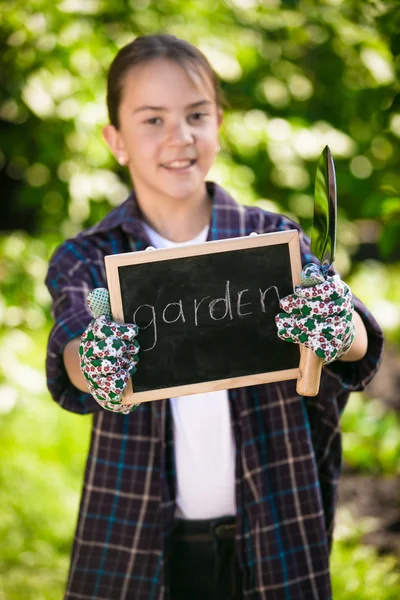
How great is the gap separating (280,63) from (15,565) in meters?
2.51

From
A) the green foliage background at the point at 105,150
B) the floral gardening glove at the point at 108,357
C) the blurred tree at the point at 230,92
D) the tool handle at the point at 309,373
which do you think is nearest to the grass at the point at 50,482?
the green foliage background at the point at 105,150

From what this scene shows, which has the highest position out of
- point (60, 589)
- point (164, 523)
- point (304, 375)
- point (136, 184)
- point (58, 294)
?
point (136, 184)

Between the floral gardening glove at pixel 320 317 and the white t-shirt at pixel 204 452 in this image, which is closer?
the floral gardening glove at pixel 320 317

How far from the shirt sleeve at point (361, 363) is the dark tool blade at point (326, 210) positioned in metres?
0.25

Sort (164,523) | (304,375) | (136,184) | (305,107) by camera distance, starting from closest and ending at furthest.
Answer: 1. (304,375)
2. (164,523)
3. (136,184)
4. (305,107)

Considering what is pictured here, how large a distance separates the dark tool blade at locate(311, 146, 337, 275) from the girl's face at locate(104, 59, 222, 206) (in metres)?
0.37

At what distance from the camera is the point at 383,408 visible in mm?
3689

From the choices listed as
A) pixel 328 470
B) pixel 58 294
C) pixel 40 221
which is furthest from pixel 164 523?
pixel 40 221

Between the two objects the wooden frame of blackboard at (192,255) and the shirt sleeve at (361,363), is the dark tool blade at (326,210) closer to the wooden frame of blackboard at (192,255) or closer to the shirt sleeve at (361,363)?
the wooden frame of blackboard at (192,255)

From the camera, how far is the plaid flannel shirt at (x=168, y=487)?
5.22 feet

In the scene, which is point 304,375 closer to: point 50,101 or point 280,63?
point 50,101

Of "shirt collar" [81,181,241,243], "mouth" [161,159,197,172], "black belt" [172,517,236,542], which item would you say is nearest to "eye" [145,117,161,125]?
"mouth" [161,159,197,172]

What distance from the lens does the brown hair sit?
1612 millimetres

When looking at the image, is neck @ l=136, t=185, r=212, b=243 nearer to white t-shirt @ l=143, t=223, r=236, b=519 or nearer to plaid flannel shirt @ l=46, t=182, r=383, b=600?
plaid flannel shirt @ l=46, t=182, r=383, b=600
